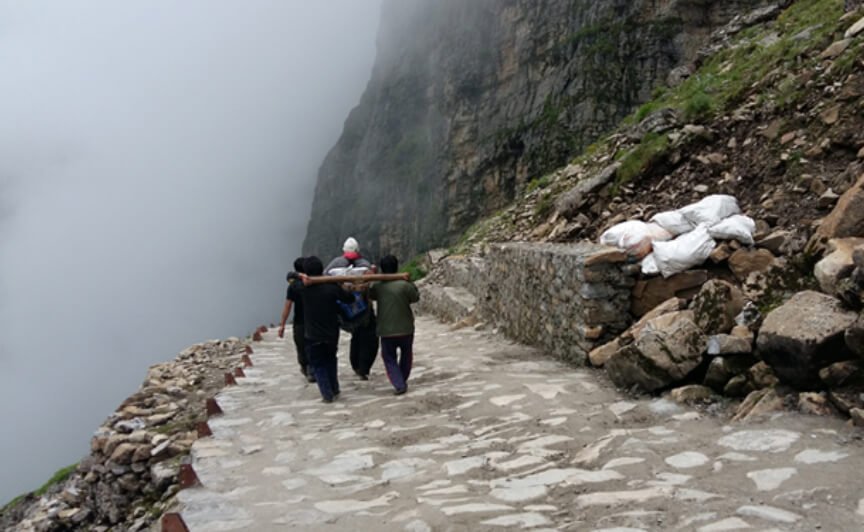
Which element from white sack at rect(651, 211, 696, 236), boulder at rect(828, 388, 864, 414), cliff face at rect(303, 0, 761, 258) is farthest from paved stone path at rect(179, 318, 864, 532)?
cliff face at rect(303, 0, 761, 258)

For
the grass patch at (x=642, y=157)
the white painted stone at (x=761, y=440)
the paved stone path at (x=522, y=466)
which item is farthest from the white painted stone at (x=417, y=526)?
the grass patch at (x=642, y=157)

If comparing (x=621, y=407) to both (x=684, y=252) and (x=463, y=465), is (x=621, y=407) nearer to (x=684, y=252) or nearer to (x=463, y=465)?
(x=463, y=465)

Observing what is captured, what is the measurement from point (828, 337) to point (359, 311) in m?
4.85

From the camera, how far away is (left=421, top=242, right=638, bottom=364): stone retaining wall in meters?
7.13

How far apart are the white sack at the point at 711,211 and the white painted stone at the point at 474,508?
4.69 meters

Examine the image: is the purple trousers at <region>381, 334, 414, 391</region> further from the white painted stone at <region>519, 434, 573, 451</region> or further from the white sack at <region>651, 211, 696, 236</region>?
the white sack at <region>651, 211, 696, 236</region>

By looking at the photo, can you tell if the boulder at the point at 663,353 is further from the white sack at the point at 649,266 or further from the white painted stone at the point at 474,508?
the white painted stone at the point at 474,508

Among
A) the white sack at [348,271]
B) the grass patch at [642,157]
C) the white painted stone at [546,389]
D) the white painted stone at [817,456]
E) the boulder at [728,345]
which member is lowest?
the white painted stone at [546,389]

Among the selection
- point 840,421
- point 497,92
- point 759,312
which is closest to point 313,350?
point 759,312

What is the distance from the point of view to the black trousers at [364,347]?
770cm

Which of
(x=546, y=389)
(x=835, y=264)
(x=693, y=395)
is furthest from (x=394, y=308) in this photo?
(x=835, y=264)

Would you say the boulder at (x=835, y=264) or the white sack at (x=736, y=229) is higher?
the white sack at (x=736, y=229)

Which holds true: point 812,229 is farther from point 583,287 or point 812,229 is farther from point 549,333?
point 549,333

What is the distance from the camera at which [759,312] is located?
527cm
